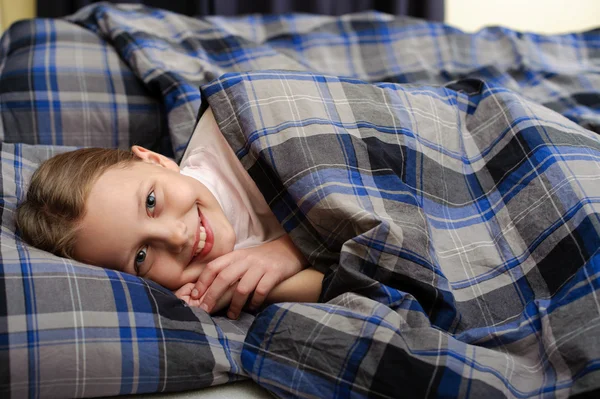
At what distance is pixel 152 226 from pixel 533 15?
2.41 metres

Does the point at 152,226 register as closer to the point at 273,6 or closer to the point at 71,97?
the point at 71,97

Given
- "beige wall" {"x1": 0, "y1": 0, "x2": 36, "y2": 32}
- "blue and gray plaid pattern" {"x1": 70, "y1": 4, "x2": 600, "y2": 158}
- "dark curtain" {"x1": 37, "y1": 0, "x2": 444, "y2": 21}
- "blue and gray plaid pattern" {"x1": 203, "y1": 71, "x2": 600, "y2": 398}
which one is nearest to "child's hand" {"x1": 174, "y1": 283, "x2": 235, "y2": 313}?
"blue and gray plaid pattern" {"x1": 203, "y1": 71, "x2": 600, "y2": 398}

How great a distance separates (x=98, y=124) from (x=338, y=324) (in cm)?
89

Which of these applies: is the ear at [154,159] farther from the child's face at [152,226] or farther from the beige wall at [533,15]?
the beige wall at [533,15]

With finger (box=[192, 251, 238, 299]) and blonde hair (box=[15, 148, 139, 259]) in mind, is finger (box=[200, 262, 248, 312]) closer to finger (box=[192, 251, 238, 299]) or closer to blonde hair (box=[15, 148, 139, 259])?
finger (box=[192, 251, 238, 299])

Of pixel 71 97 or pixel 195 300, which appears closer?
pixel 195 300

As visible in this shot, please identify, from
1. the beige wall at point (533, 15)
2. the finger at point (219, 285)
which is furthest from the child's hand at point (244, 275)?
the beige wall at point (533, 15)

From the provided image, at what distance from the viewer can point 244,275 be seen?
1.06 meters

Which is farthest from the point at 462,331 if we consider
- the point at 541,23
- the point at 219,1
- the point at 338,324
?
the point at 541,23

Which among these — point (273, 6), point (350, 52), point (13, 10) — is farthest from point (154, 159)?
point (13, 10)

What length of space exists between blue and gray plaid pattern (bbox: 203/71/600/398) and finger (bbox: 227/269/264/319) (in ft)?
0.32

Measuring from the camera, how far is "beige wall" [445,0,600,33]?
2.82m

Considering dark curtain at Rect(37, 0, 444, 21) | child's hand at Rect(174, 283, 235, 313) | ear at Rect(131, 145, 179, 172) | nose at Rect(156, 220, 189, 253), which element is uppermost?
dark curtain at Rect(37, 0, 444, 21)

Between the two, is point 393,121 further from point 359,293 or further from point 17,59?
point 17,59
